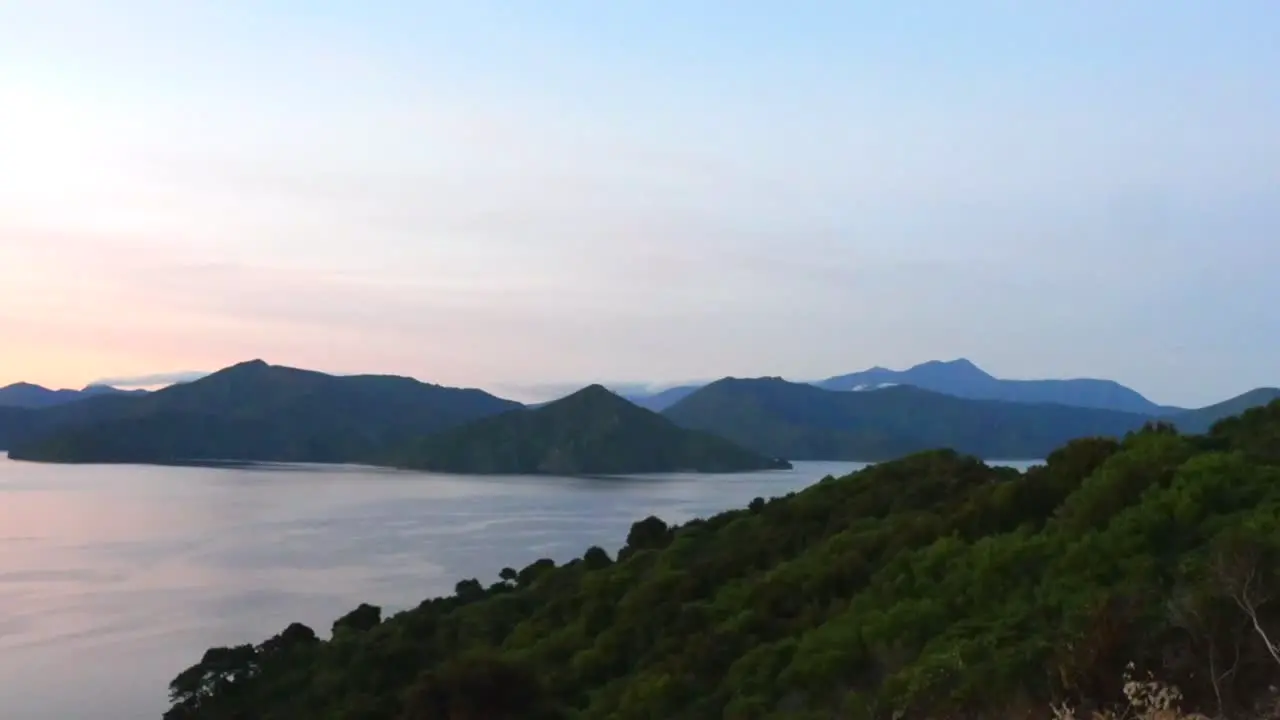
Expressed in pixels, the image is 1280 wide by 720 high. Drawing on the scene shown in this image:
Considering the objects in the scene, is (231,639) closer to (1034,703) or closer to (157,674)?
(157,674)

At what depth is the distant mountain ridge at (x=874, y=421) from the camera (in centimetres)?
15588

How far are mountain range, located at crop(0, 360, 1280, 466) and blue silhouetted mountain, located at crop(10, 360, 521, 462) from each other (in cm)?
19

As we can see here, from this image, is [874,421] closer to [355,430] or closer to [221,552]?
[355,430]

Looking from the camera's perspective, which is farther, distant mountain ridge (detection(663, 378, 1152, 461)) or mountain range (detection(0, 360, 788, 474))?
distant mountain ridge (detection(663, 378, 1152, 461))

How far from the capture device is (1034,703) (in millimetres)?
5871

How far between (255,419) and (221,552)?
343 feet

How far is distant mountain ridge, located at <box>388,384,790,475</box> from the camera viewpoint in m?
124

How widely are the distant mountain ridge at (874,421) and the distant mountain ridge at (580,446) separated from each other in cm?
2681

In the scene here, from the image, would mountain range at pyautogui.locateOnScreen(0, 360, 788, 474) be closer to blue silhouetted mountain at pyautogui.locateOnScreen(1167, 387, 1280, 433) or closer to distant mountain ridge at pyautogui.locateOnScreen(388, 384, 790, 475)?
distant mountain ridge at pyautogui.locateOnScreen(388, 384, 790, 475)

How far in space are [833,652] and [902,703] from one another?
223 cm

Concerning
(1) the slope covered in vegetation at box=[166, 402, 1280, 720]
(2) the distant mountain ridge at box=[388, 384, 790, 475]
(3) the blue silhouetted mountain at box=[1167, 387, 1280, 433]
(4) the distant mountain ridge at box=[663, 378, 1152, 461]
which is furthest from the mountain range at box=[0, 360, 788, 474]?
(1) the slope covered in vegetation at box=[166, 402, 1280, 720]

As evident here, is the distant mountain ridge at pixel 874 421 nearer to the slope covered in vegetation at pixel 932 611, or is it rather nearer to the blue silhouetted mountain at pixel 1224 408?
the blue silhouetted mountain at pixel 1224 408

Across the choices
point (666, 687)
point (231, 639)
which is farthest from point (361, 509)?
point (666, 687)

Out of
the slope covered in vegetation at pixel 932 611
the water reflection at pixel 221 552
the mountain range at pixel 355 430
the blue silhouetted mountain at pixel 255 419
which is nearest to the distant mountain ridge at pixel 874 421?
the mountain range at pixel 355 430
